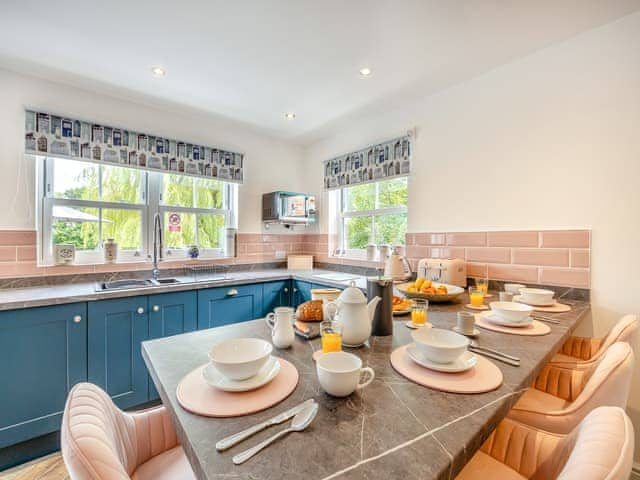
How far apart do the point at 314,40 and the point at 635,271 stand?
84.2 inches

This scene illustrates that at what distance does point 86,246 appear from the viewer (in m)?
2.33

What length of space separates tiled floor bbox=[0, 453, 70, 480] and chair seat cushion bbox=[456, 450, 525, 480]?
6.39 feet

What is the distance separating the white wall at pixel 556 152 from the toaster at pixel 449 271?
0.31 metres

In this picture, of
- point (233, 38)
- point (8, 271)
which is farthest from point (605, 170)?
point (8, 271)

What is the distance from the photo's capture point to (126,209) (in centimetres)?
250

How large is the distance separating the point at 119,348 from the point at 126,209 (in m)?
1.19

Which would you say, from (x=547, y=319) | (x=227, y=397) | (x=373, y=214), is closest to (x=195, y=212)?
(x=373, y=214)

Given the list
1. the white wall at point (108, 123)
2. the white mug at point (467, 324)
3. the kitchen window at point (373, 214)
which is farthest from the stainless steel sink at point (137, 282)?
the white mug at point (467, 324)

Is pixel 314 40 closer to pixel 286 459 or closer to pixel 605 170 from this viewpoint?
pixel 605 170

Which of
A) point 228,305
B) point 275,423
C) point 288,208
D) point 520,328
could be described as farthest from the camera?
point 288,208

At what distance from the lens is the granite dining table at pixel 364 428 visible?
1.62 feet

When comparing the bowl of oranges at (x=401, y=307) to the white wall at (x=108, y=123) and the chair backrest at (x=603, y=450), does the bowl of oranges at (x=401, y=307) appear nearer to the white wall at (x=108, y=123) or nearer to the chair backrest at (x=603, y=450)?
the chair backrest at (x=603, y=450)

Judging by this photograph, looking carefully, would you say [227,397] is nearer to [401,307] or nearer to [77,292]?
[401,307]

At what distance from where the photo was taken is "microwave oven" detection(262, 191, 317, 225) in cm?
307
